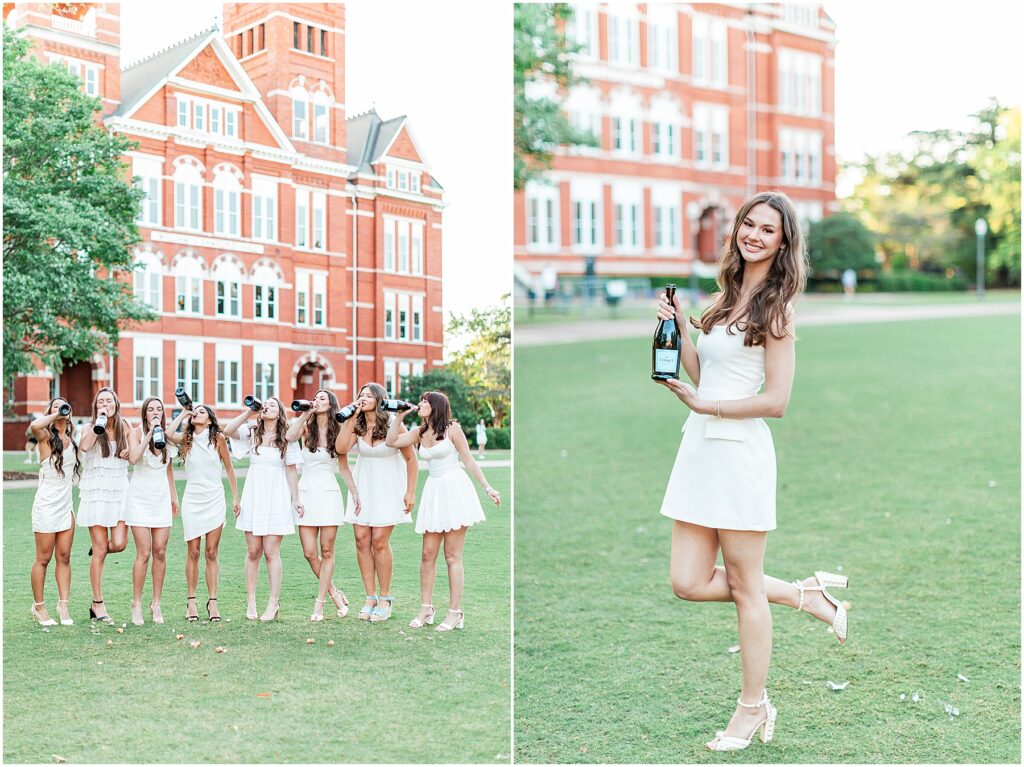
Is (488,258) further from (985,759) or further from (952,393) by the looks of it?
(952,393)

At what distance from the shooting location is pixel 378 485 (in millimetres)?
4160

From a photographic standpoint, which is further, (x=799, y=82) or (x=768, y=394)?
(x=799, y=82)

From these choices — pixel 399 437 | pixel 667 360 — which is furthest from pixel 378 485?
pixel 667 360

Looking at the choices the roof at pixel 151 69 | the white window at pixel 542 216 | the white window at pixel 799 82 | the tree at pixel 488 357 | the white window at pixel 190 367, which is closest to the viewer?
the white window at pixel 190 367

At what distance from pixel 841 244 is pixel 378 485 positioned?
2979 cm

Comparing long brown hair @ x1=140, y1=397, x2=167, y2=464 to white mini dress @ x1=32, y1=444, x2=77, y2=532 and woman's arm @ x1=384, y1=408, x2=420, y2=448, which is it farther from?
woman's arm @ x1=384, y1=408, x2=420, y2=448

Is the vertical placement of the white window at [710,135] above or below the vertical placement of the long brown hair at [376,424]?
above

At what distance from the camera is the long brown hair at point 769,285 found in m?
3.37

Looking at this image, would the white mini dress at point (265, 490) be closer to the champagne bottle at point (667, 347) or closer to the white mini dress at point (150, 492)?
the white mini dress at point (150, 492)

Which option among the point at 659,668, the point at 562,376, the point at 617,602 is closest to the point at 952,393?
the point at 562,376

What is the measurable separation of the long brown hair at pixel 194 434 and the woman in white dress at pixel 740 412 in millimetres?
1723

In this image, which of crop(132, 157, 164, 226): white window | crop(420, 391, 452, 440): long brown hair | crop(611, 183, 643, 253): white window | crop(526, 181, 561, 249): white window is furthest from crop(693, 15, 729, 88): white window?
crop(420, 391, 452, 440): long brown hair

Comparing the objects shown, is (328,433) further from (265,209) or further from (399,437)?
(265,209)

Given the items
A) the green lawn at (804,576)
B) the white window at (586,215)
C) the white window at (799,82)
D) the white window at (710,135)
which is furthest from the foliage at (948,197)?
the green lawn at (804,576)
